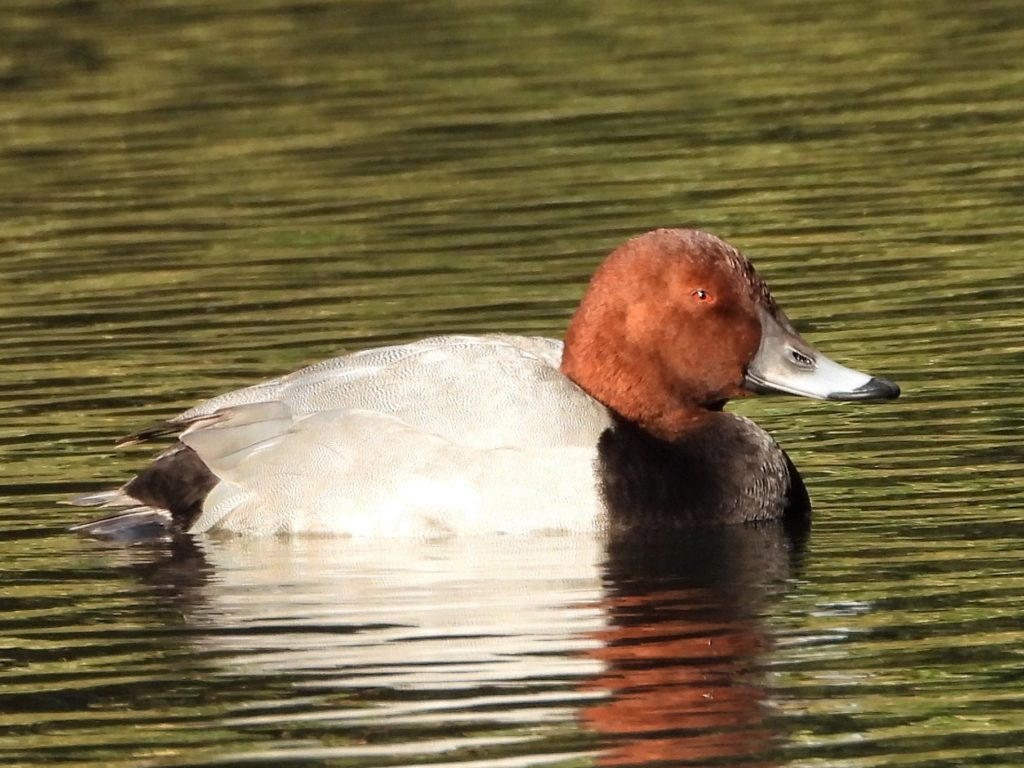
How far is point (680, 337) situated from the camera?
868 centimetres

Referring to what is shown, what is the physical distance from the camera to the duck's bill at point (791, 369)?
28.3 feet

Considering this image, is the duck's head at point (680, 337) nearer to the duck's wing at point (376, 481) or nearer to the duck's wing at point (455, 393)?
the duck's wing at point (455, 393)

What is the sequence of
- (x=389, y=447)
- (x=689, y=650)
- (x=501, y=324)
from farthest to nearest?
(x=501, y=324) → (x=389, y=447) → (x=689, y=650)

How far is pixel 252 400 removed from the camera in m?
8.92

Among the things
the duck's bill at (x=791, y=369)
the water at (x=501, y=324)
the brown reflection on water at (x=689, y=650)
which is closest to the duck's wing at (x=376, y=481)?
the water at (x=501, y=324)

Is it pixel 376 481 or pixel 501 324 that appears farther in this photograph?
pixel 501 324

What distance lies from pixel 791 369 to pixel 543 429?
0.93m

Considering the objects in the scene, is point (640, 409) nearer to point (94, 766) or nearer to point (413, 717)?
point (413, 717)

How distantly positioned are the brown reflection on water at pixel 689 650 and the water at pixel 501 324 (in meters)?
0.02

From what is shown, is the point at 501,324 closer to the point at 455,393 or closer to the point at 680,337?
the point at 680,337

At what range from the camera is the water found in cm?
654

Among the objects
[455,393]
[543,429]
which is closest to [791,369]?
[543,429]

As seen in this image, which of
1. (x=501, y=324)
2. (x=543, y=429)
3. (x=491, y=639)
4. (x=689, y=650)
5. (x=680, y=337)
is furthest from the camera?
(x=501, y=324)

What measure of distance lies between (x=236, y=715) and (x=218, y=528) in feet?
7.68
